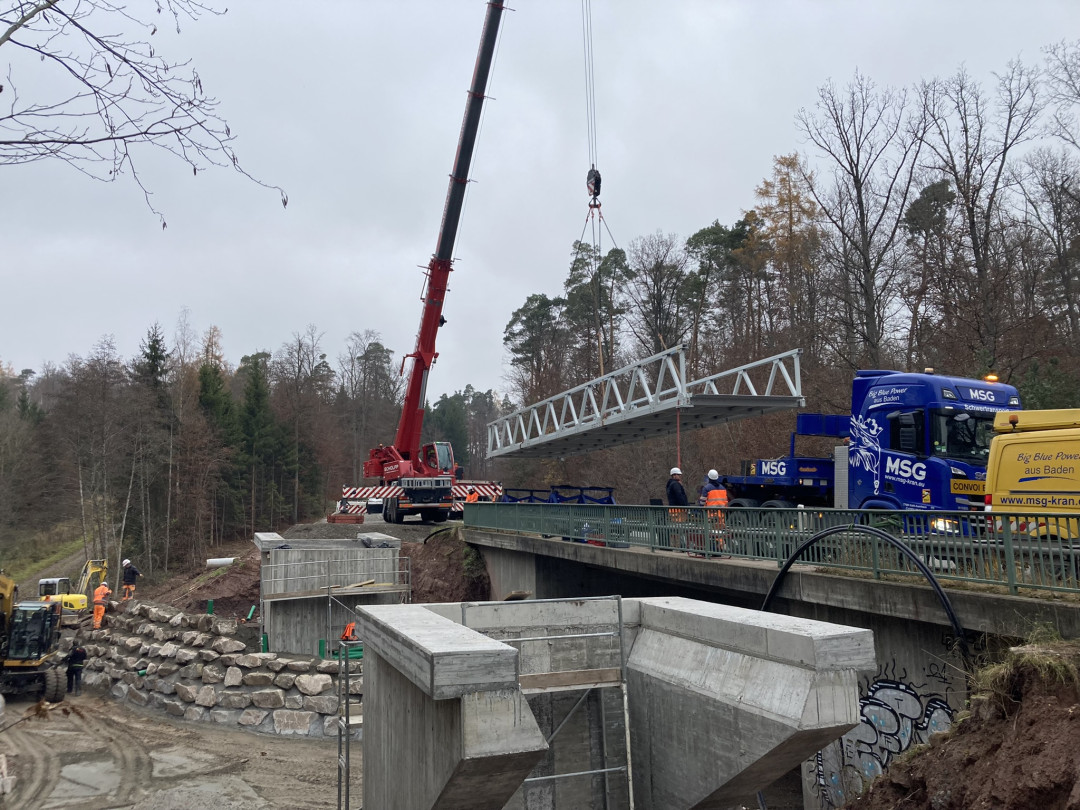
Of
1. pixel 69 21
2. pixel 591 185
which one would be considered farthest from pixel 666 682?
pixel 591 185

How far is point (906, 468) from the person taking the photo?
11.9 m

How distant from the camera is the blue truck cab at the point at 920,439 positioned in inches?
447

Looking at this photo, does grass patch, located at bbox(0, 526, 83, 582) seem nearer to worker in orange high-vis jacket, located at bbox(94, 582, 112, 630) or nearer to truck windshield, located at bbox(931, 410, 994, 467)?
worker in orange high-vis jacket, located at bbox(94, 582, 112, 630)

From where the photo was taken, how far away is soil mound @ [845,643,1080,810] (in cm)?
501

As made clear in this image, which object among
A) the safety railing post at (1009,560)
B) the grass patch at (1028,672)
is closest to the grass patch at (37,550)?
the safety railing post at (1009,560)

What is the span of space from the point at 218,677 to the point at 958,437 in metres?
16.7

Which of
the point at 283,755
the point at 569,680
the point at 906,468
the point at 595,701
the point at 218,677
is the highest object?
the point at 906,468

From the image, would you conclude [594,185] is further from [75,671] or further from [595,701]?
[75,671]

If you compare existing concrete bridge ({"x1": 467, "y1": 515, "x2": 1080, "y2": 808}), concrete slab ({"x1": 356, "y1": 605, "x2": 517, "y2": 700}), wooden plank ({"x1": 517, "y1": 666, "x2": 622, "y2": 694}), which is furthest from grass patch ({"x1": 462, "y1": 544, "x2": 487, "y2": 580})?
concrete slab ({"x1": 356, "y1": 605, "x2": 517, "y2": 700})

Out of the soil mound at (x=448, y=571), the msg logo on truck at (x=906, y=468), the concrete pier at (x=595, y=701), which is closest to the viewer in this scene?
the concrete pier at (x=595, y=701)

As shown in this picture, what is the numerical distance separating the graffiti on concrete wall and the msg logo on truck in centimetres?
428

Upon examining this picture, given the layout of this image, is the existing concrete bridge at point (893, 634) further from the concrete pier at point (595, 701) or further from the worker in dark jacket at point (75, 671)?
the worker in dark jacket at point (75, 671)

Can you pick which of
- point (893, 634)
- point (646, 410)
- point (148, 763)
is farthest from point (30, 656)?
point (893, 634)

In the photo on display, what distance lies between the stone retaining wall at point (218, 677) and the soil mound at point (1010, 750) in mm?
11400
